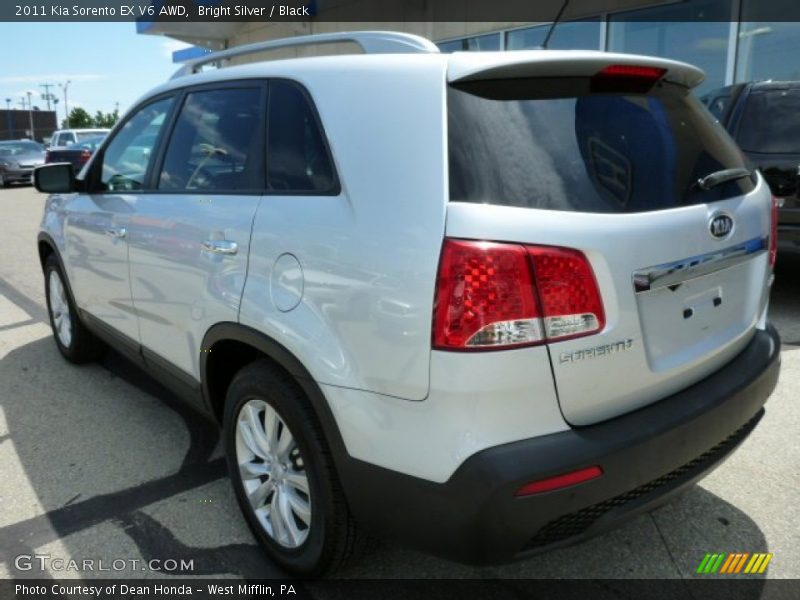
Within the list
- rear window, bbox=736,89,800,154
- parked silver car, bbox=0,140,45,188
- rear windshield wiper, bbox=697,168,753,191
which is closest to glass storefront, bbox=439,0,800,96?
rear window, bbox=736,89,800,154

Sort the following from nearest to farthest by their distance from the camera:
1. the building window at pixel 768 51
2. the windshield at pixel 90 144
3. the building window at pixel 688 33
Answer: the building window at pixel 768 51 < the building window at pixel 688 33 < the windshield at pixel 90 144

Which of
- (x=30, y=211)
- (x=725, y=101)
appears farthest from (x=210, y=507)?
(x=30, y=211)

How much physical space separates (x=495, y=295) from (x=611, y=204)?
1.52 ft

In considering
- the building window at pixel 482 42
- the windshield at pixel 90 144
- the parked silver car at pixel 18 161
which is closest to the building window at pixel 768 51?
the building window at pixel 482 42

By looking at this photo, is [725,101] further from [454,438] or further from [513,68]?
[454,438]

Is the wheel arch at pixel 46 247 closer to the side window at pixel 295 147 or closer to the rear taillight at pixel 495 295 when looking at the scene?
the side window at pixel 295 147

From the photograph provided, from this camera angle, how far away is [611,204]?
1.90m

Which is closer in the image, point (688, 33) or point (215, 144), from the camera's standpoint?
point (215, 144)

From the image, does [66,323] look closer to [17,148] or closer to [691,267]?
[691,267]

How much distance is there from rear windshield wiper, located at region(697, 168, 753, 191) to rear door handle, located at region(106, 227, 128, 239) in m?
2.57

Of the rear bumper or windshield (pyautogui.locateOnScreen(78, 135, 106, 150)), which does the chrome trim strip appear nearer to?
the rear bumper

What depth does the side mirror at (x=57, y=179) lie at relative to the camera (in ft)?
12.8

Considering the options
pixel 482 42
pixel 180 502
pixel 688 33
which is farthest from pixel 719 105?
pixel 482 42

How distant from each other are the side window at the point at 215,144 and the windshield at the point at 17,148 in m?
24.4
